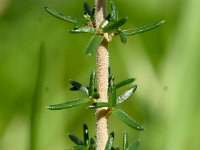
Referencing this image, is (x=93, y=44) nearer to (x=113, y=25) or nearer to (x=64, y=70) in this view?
(x=113, y=25)

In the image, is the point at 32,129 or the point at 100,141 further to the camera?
the point at 32,129

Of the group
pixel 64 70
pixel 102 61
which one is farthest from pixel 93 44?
pixel 64 70

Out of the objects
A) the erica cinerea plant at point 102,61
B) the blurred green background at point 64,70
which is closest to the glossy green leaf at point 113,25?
the erica cinerea plant at point 102,61

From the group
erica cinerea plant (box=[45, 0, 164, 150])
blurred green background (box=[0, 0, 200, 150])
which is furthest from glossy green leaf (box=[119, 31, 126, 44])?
blurred green background (box=[0, 0, 200, 150])

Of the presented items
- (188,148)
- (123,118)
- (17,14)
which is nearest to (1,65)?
(17,14)

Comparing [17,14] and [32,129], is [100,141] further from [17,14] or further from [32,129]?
[17,14]

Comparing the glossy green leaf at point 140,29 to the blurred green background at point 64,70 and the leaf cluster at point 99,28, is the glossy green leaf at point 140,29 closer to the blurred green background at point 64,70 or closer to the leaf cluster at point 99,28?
the leaf cluster at point 99,28

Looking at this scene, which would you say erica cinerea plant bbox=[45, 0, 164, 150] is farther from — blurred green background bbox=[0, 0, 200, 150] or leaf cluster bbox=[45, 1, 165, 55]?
blurred green background bbox=[0, 0, 200, 150]
